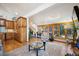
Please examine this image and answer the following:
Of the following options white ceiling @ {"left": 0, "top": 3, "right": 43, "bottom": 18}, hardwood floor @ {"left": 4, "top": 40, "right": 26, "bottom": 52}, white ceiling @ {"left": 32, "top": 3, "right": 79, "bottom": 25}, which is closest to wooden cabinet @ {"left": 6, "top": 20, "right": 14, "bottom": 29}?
white ceiling @ {"left": 0, "top": 3, "right": 43, "bottom": 18}

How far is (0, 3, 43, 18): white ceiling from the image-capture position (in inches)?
72.5

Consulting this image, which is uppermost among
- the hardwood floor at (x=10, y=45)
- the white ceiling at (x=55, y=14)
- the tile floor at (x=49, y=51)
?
the white ceiling at (x=55, y=14)

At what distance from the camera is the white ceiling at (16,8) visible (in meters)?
1.84

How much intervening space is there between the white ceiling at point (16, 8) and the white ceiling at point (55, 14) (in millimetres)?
167

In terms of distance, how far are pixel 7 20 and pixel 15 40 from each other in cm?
39

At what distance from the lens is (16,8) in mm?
1862

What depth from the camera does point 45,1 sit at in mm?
1863

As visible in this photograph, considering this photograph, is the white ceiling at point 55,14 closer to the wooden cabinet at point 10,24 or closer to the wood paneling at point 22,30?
the wood paneling at point 22,30

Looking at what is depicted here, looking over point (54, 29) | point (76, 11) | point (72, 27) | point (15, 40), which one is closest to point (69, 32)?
point (72, 27)

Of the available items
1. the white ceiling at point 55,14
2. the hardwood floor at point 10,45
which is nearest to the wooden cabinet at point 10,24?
the hardwood floor at point 10,45

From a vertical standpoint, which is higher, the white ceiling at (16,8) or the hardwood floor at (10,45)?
the white ceiling at (16,8)

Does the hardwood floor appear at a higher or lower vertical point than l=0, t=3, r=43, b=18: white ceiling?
lower

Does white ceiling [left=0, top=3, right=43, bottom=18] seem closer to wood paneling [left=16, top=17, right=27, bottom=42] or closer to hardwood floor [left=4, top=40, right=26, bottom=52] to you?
wood paneling [left=16, top=17, right=27, bottom=42]

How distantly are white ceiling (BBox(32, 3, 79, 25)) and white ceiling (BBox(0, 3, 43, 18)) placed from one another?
0.55 feet
